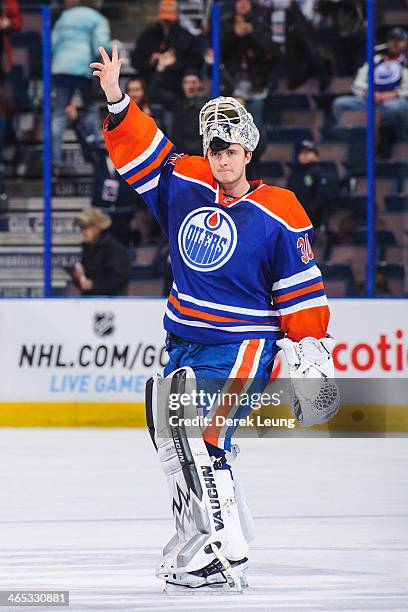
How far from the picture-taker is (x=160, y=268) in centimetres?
1075

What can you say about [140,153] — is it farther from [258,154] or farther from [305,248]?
[258,154]

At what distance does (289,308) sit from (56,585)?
3.42 feet

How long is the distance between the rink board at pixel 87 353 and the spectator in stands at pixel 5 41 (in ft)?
5.83

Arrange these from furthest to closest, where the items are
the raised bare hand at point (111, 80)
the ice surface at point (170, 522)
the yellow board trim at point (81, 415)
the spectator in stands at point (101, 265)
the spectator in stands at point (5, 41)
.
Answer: the spectator in stands at point (5, 41)
the spectator in stands at point (101, 265)
the yellow board trim at point (81, 415)
the raised bare hand at point (111, 80)
the ice surface at point (170, 522)

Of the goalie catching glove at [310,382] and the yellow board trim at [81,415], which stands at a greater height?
the goalie catching glove at [310,382]

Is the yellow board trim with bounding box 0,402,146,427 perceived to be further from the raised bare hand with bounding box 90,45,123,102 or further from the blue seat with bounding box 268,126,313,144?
the raised bare hand with bounding box 90,45,123,102

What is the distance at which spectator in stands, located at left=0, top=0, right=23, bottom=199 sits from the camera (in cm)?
1247

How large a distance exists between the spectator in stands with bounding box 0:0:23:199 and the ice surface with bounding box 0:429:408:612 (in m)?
3.20

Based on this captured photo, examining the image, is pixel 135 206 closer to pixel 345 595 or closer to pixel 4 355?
pixel 4 355

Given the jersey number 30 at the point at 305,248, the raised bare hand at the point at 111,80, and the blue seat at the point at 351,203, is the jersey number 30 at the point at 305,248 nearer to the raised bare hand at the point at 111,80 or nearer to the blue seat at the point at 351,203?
the raised bare hand at the point at 111,80

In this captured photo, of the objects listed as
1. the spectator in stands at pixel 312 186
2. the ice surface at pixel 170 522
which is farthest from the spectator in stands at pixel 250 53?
the ice surface at pixel 170 522

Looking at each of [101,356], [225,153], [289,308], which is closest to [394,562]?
[289,308]

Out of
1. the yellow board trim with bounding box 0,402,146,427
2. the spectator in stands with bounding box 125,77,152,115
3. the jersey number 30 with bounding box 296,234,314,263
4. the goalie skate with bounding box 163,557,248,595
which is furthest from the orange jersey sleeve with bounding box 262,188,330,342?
the spectator in stands with bounding box 125,77,152,115

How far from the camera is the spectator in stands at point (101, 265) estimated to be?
10.9 metres
